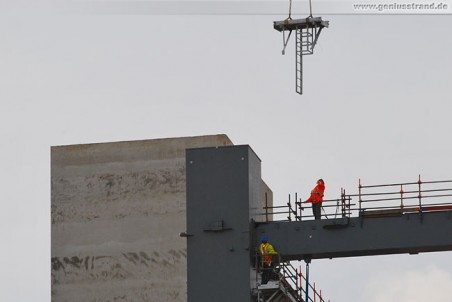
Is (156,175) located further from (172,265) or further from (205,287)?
(205,287)

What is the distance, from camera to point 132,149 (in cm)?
9744

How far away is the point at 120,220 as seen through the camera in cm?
9681

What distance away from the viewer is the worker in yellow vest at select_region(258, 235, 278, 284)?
48969 mm

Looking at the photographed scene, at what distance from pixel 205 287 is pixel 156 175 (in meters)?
47.4

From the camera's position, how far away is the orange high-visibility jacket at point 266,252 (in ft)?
161

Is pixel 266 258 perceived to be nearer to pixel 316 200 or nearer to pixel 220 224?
pixel 220 224

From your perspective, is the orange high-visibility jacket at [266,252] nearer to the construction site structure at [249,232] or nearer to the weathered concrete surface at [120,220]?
the construction site structure at [249,232]

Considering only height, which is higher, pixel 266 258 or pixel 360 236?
pixel 360 236

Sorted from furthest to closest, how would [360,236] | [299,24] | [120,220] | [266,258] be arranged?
[120,220] → [299,24] → [360,236] → [266,258]

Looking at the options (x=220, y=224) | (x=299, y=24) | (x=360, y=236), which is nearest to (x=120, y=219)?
(x=299, y=24)

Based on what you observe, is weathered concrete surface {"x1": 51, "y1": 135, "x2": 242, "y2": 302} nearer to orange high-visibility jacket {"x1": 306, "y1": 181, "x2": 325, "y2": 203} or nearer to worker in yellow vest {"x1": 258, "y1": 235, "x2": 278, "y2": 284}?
orange high-visibility jacket {"x1": 306, "y1": 181, "x2": 325, "y2": 203}

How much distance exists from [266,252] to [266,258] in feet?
0.54

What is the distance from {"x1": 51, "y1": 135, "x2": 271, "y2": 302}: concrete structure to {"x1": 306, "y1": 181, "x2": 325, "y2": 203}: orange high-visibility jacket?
136 ft

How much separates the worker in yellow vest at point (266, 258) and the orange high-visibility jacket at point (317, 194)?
94.0 inches
